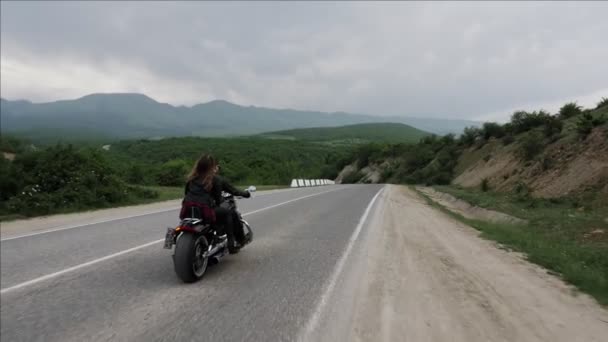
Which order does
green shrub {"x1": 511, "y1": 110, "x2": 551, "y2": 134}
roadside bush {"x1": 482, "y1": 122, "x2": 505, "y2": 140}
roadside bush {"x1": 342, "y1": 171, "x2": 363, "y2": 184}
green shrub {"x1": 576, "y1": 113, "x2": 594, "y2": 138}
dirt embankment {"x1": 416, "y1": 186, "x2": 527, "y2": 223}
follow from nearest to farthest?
dirt embankment {"x1": 416, "y1": 186, "x2": 527, "y2": 223}
green shrub {"x1": 576, "y1": 113, "x2": 594, "y2": 138}
green shrub {"x1": 511, "y1": 110, "x2": 551, "y2": 134}
roadside bush {"x1": 482, "y1": 122, "x2": 505, "y2": 140}
roadside bush {"x1": 342, "y1": 171, "x2": 363, "y2": 184}

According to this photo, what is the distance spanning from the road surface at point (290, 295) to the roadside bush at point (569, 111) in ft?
97.8

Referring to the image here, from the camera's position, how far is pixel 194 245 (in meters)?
5.40

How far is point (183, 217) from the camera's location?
5.92 m

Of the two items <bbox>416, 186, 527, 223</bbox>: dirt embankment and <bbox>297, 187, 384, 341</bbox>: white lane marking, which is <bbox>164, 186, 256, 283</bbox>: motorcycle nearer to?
<bbox>297, 187, 384, 341</bbox>: white lane marking

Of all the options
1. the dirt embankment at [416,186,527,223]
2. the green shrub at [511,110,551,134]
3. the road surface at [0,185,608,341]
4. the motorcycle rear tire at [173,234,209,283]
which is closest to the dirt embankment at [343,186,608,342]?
the road surface at [0,185,608,341]

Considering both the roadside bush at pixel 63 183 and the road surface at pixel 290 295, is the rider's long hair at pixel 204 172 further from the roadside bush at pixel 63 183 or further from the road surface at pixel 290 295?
the roadside bush at pixel 63 183

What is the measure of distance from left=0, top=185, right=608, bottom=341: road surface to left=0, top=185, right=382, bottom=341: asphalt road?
0.06ft

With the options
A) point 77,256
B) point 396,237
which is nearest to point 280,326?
point 77,256

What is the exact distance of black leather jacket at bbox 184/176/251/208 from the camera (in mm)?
5895

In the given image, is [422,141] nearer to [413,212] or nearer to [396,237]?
[413,212]

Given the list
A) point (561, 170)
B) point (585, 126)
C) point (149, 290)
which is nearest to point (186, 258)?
point (149, 290)

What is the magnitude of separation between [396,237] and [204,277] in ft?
15.6

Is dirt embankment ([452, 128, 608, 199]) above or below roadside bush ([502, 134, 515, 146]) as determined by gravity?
below

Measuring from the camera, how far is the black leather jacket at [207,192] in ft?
19.3
